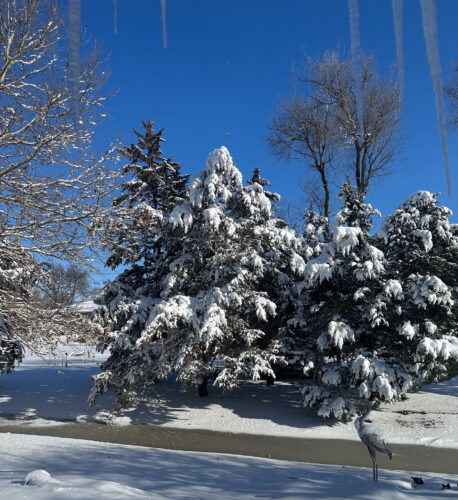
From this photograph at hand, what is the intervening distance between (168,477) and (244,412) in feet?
28.6

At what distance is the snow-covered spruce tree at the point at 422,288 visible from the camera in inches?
514

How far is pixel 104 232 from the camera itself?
8297 millimetres

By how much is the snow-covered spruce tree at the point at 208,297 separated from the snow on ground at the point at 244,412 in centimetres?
160

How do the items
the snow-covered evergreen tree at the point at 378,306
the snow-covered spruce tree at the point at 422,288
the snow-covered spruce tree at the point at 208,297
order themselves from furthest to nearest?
the snow-covered spruce tree at the point at 208,297, the snow-covered evergreen tree at the point at 378,306, the snow-covered spruce tree at the point at 422,288

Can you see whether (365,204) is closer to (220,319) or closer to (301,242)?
(301,242)

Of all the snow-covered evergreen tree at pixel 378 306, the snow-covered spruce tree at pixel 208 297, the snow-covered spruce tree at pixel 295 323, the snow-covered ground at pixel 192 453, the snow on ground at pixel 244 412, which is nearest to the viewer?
the snow-covered ground at pixel 192 453

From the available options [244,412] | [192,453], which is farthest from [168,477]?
[244,412]

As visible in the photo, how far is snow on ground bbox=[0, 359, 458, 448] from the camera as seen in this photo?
44.0 feet

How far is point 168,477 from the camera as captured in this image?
7133mm

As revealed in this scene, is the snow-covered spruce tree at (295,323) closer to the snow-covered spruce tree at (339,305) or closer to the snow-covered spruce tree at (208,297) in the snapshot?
the snow-covered spruce tree at (339,305)

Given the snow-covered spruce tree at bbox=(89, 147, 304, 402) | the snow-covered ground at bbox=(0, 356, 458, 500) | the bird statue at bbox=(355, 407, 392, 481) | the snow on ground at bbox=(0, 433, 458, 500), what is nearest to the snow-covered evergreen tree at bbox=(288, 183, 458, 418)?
the snow-covered ground at bbox=(0, 356, 458, 500)

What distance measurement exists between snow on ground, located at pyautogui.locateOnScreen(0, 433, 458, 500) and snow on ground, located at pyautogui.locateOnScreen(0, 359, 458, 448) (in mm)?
3833

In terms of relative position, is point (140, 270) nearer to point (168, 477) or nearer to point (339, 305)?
point (339, 305)

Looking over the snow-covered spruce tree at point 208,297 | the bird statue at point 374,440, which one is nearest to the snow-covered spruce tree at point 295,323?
the snow-covered spruce tree at point 208,297
